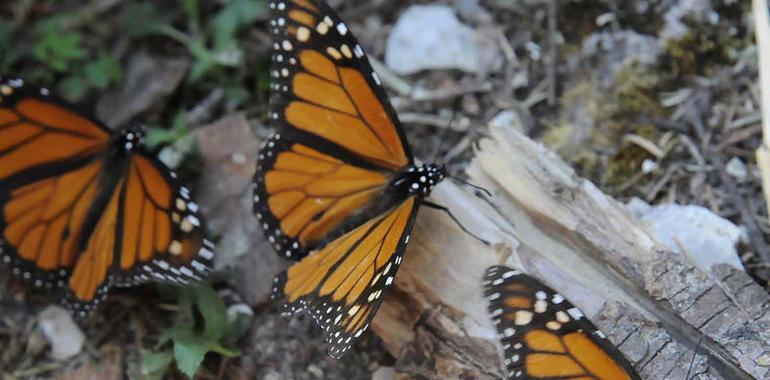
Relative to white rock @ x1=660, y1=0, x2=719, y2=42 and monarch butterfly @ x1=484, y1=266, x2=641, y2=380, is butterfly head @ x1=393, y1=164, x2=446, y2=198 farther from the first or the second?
white rock @ x1=660, y1=0, x2=719, y2=42

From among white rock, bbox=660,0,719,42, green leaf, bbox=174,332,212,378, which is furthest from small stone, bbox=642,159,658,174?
green leaf, bbox=174,332,212,378

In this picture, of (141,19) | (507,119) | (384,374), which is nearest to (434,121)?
(507,119)

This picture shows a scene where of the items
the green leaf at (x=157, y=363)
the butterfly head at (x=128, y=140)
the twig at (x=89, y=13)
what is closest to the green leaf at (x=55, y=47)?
the twig at (x=89, y=13)

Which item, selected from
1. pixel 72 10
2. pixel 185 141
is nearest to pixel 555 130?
pixel 185 141

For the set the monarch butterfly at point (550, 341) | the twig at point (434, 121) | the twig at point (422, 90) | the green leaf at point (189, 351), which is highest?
the twig at point (422, 90)

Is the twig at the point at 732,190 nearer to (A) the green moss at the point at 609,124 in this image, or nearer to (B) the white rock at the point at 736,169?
(B) the white rock at the point at 736,169

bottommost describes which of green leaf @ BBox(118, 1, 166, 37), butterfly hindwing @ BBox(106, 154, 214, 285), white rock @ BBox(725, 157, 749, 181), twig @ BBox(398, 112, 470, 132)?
butterfly hindwing @ BBox(106, 154, 214, 285)
